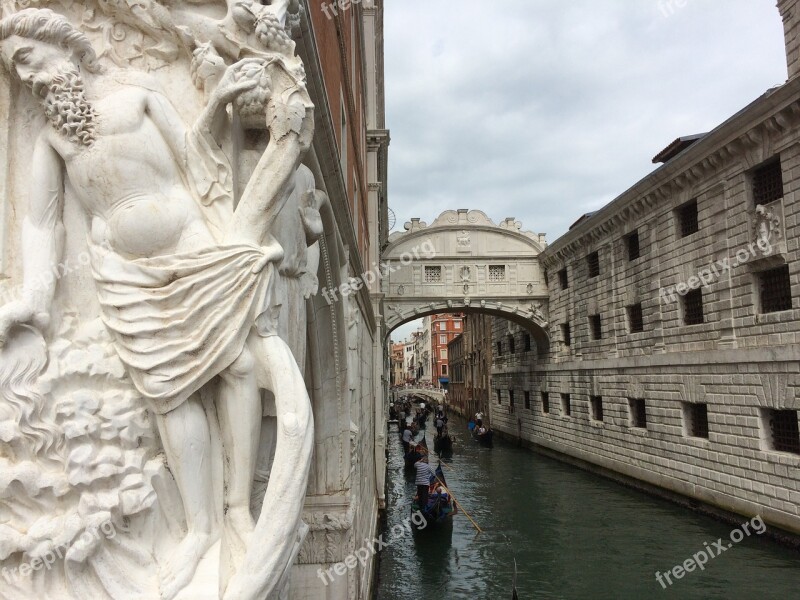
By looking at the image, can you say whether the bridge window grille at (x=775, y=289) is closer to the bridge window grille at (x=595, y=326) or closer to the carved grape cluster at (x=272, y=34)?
the bridge window grille at (x=595, y=326)

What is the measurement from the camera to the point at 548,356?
2300 centimetres

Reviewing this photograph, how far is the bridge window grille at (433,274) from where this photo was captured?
2225 centimetres

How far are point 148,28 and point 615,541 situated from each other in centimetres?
1221

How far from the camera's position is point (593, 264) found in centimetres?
1964

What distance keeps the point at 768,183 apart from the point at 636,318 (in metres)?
5.89

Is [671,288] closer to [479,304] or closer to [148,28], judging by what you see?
[479,304]

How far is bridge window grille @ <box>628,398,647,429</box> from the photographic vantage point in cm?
1656

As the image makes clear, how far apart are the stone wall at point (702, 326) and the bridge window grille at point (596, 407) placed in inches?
2.7

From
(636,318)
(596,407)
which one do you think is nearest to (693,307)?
(636,318)

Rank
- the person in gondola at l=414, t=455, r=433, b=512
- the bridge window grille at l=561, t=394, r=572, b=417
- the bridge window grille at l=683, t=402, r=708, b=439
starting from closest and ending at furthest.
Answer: the person in gondola at l=414, t=455, r=433, b=512, the bridge window grille at l=683, t=402, r=708, b=439, the bridge window grille at l=561, t=394, r=572, b=417

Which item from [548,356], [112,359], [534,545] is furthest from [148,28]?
[548,356]

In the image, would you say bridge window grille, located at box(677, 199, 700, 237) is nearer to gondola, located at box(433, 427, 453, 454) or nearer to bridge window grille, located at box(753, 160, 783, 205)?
bridge window grille, located at box(753, 160, 783, 205)

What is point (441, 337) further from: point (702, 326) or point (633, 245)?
point (702, 326)

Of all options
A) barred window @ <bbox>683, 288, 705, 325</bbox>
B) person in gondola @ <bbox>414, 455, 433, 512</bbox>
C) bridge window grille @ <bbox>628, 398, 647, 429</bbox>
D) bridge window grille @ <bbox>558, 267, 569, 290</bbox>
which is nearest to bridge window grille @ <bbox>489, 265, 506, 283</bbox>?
bridge window grille @ <bbox>558, 267, 569, 290</bbox>
